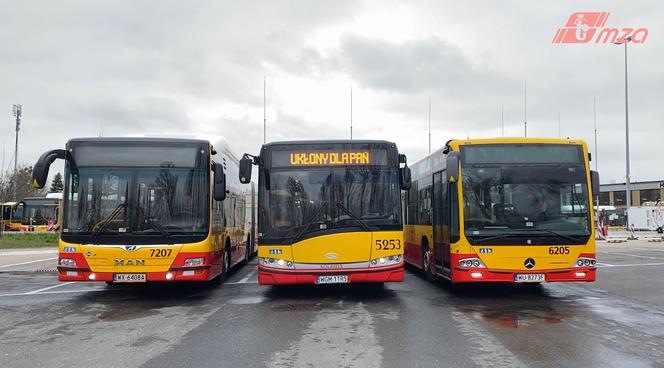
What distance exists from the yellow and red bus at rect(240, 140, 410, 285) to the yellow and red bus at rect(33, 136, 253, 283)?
1052mm

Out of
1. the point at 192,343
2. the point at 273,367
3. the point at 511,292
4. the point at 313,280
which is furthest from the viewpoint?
the point at 511,292

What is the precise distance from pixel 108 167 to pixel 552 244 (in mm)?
8240

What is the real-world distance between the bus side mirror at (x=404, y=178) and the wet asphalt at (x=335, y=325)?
7.05 ft

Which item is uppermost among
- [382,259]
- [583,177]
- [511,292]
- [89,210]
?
[583,177]

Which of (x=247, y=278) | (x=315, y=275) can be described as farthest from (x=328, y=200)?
(x=247, y=278)

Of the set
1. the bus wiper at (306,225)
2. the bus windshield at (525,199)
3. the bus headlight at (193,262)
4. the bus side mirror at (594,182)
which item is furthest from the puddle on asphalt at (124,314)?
the bus side mirror at (594,182)

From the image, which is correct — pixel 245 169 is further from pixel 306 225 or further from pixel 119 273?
pixel 119 273

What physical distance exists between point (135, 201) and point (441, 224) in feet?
20.1

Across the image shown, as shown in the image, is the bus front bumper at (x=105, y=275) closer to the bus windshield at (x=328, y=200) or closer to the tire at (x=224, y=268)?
the bus windshield at (x=328, y=200)

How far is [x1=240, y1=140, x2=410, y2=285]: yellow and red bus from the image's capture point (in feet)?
33.0

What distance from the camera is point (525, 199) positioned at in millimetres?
10383

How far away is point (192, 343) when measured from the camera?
22.8 ft

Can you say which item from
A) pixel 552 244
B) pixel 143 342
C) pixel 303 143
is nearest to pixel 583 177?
pixel 552 244

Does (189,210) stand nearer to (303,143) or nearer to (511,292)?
(303,143)
